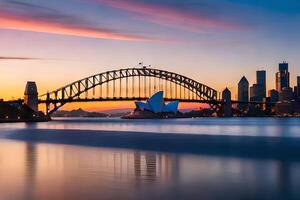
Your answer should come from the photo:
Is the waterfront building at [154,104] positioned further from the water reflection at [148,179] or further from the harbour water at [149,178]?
the water reflection at [148,179]

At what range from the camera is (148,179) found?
18234mm

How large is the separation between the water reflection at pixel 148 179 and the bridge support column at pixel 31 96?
127438mm

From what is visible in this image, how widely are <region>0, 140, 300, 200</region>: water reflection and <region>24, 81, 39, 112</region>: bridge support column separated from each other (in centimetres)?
12744

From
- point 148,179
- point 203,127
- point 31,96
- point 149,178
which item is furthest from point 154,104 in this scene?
point 148,179

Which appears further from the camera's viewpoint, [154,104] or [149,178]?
[154,104]

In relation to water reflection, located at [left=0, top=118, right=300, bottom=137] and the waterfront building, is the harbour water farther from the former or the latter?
the waterfront building

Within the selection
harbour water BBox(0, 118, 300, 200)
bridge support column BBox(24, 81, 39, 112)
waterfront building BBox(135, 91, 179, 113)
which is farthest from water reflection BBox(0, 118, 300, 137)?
waterfront building BBox(135, 91, 179, 113)

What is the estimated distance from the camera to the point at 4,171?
70.6ft

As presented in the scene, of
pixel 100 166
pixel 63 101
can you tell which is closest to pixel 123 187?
pixel 100 166

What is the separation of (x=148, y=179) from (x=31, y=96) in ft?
Result: 455

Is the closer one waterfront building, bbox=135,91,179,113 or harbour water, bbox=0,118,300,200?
harbour water, bbox=0,118,300,200

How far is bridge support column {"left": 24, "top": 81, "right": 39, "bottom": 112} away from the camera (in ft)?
493

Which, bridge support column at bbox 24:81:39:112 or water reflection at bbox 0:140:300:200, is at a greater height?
bridge support column at bbox 24:81:39:112

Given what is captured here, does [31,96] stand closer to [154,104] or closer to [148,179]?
[154,104]
